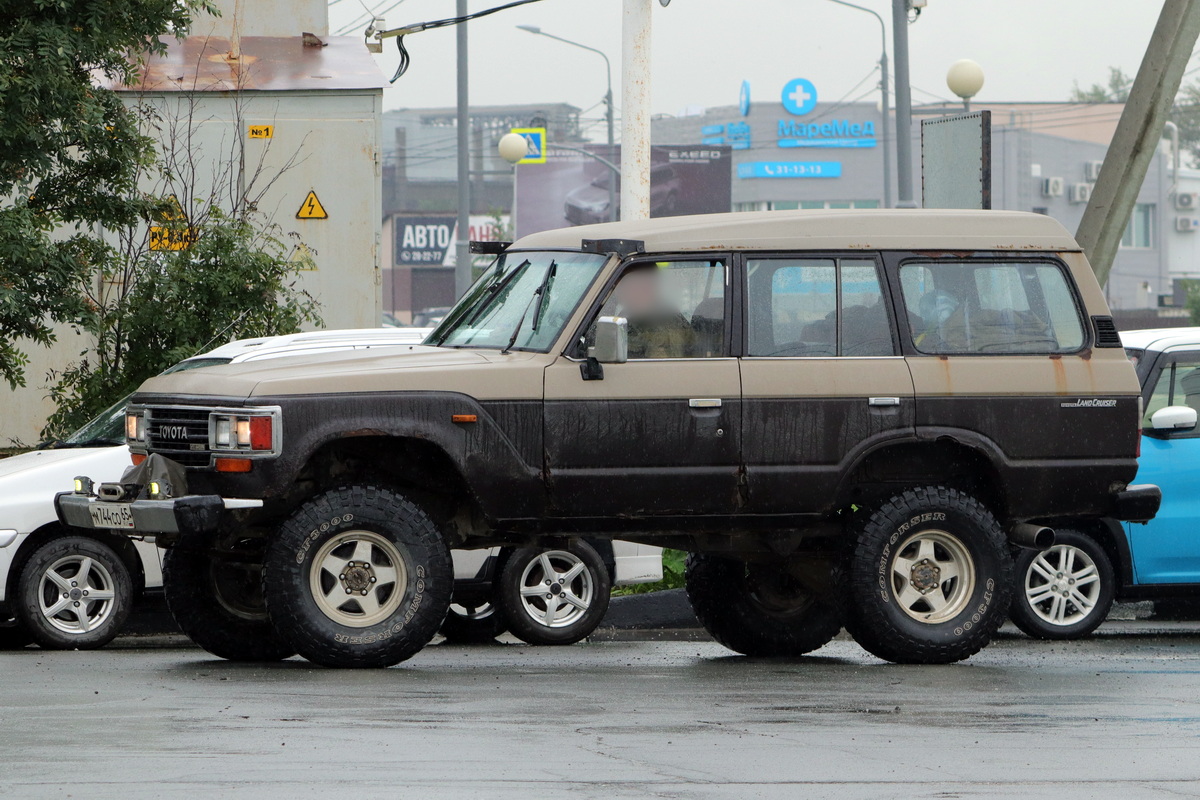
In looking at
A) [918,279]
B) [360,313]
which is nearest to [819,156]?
[360,313]

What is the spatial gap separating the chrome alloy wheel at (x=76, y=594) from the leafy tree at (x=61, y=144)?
7.73ft

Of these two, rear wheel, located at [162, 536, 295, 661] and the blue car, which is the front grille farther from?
the blue car

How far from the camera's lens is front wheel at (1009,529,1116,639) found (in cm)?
1074

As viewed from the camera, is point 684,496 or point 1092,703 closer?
point 1092,703

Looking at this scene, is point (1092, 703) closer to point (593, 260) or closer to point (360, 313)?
point (593, 260)

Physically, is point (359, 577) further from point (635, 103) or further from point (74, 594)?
point (635, 103)

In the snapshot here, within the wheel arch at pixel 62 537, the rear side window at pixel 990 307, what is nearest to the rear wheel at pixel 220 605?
the wheel arch at pixel 62 537

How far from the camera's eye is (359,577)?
816 centimetres

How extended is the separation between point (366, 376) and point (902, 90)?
1204 cm

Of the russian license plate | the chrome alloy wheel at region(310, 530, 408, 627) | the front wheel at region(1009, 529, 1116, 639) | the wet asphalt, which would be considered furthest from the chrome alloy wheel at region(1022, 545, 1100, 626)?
the russian license plate

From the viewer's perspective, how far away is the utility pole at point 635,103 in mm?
13953

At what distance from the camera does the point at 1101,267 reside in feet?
42.9

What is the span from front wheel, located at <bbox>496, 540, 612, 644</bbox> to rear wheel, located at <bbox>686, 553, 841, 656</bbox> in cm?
105

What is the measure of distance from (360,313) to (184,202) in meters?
1.90
